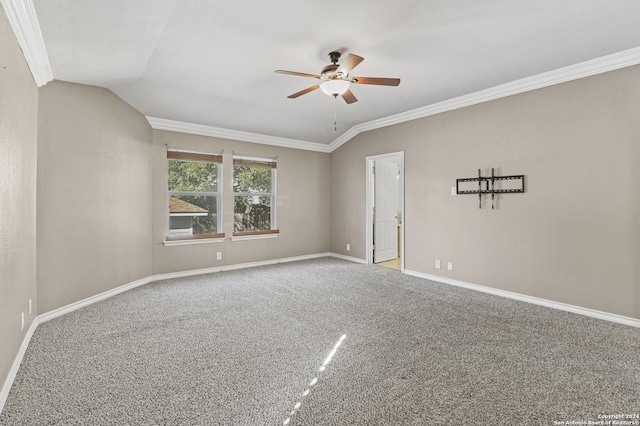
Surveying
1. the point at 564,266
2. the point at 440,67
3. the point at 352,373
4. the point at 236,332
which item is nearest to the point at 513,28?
the point at 440,67

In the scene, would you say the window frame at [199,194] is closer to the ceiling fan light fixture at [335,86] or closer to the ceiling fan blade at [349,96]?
the ceiling fan blade at [349,96]

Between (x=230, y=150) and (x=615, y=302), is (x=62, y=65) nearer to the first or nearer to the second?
(x=230, y=150)

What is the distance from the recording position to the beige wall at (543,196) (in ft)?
10.5

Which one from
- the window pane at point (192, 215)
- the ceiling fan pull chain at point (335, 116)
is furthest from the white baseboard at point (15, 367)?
the ceiling fan pull chain at point (335, 116)

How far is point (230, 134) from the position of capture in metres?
5.57

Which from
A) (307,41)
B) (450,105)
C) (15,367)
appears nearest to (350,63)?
(307,41)

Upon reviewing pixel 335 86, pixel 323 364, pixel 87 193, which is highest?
pixel 335 86

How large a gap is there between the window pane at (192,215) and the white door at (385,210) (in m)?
3.05

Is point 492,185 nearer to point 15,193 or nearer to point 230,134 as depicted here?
point 230,134

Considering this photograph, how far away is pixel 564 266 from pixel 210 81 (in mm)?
4650

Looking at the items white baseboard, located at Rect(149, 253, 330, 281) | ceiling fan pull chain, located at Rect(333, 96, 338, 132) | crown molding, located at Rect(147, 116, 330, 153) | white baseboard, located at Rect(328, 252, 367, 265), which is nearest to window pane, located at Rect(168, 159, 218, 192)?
crown molding, located at Rect(147, 116, 330, 153)

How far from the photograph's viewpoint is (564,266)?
3562mm

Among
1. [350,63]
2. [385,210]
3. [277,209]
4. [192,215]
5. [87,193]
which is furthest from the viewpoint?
[385,210]

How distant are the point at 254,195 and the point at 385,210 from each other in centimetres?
265
